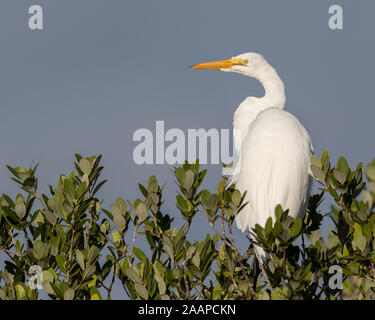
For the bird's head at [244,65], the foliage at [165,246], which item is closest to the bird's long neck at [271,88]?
the bird's head at [244,65]

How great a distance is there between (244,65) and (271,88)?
2.61 feet

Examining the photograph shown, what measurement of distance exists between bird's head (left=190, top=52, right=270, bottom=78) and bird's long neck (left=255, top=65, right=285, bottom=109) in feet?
0.28

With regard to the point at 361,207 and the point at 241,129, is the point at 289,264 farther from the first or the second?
the point at 241,129

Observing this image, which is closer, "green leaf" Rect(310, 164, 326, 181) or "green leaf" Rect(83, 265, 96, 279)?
"green leaf" Rect(83, 265, 96, 279)

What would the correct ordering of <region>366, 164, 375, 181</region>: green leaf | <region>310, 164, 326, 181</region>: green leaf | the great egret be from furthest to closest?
the great egret < <region>310, 164, 326, 181</region>: green leaf < <region>366, 164, 375, 181</region>: green leaf

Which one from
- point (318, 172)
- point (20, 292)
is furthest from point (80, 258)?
point (318, 172)

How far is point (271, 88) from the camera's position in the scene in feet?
28.7

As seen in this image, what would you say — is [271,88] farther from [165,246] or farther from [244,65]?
[165,246]

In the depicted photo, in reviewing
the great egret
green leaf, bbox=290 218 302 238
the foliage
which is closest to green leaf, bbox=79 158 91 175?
the foliage

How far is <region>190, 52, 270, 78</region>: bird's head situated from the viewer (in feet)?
29.9

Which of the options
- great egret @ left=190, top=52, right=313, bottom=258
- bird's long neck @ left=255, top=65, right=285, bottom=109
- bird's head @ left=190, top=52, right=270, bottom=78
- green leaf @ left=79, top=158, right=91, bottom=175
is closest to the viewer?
green leaf @ left=79, top=158, right=91, bottom=175

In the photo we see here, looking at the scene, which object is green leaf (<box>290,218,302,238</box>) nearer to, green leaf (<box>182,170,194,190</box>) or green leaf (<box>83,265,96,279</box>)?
green leaf (<box>182,170,194,190</box>)
